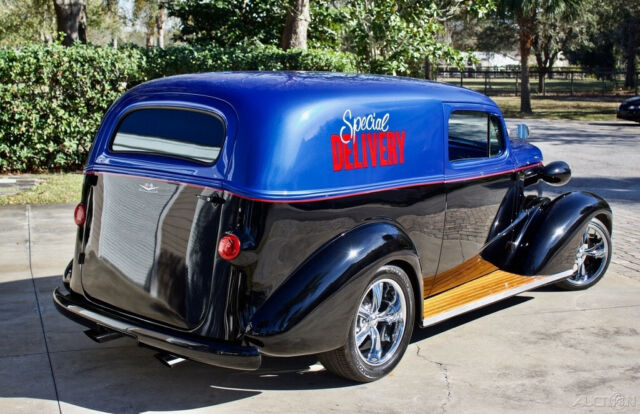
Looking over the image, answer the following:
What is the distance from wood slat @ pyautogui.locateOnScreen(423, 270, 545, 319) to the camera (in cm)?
514

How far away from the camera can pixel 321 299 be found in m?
4.20

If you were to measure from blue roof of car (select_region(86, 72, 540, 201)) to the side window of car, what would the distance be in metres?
0.23

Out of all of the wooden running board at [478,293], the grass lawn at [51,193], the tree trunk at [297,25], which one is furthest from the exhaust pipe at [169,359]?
the tree trunk at [297,25]

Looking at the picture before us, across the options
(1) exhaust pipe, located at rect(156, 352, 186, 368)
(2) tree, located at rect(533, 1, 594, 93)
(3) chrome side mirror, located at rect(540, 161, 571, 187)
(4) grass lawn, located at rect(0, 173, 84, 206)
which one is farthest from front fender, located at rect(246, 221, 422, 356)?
(2) tree, located at rect(533, 1, 594, 93)

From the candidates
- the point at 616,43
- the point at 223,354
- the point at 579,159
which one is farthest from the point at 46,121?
the point at 616,43

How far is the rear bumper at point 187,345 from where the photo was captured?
159 inches

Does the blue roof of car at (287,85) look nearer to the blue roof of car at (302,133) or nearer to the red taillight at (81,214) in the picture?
the blue roof of car at (302,133)

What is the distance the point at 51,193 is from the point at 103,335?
20.5 feet

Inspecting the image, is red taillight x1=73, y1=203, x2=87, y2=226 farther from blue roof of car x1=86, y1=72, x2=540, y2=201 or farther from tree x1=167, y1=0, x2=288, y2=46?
tree x1=167, y1=0, x2=288, y2=46

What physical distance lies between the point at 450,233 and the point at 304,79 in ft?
4.83

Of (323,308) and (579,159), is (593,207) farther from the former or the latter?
(579,159)

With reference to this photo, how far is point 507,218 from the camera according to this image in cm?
604

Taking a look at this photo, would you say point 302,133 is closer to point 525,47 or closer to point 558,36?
point 525,47

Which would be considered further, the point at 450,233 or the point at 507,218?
the point at 507,218
